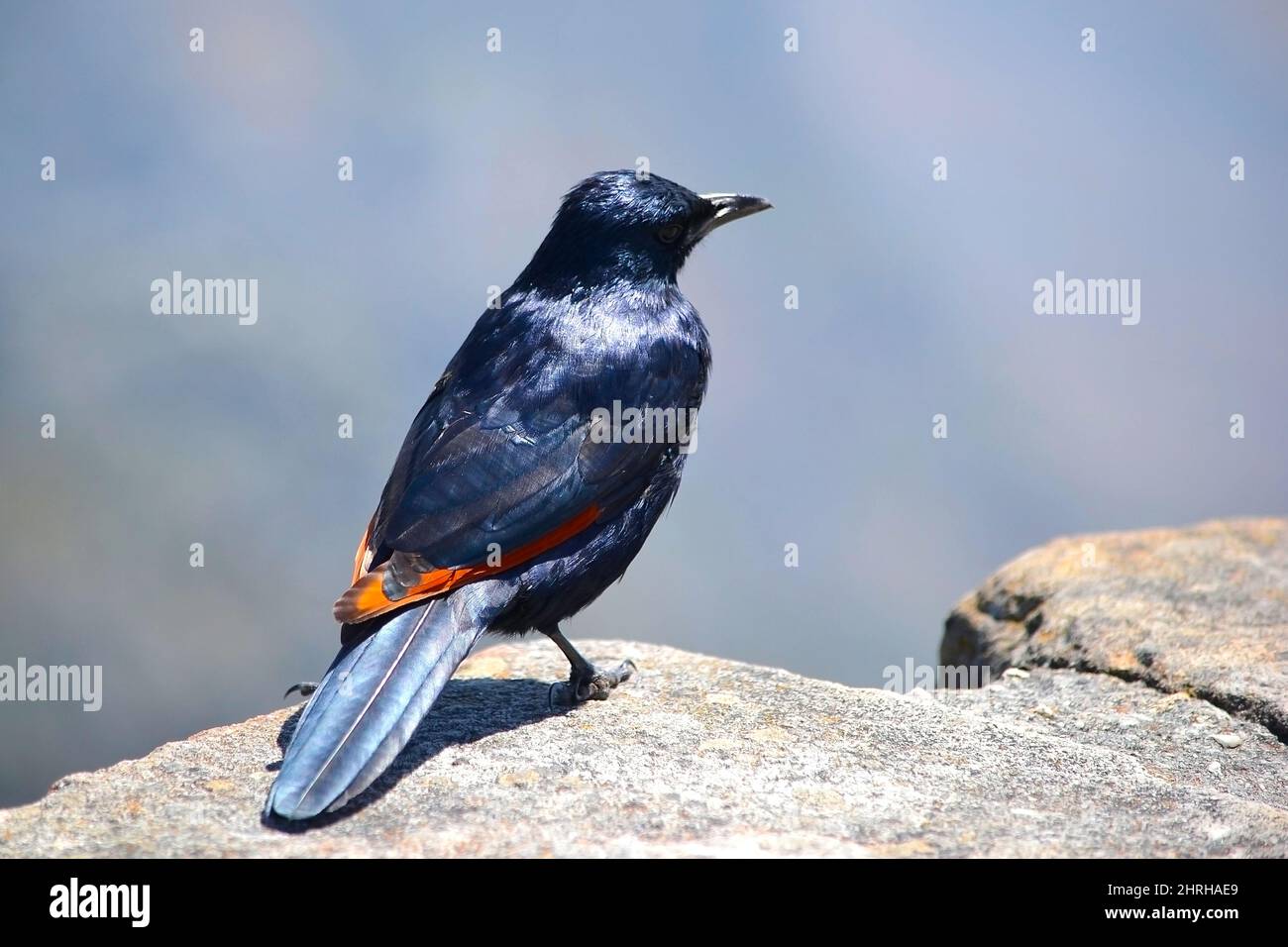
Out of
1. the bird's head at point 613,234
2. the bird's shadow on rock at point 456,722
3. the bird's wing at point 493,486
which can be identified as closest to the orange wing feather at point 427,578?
the bird's wing at point 493,486

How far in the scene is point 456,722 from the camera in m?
3.87

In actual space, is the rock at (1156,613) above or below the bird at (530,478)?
below

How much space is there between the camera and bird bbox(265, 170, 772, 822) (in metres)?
3.33

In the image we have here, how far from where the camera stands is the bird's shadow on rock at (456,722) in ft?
10.4

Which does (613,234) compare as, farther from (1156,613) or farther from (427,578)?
(1156,613)

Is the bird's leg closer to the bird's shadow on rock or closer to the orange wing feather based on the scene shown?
the bird's shadow on rock

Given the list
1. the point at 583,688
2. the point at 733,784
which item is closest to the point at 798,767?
the point at 733,784

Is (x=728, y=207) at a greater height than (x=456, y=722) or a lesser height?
greater

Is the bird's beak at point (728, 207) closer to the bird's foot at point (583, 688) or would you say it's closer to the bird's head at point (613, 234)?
the bird's head at point (613, 234)

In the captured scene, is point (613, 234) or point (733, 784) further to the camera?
point (613, 234)

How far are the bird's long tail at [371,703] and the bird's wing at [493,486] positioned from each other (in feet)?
0.27

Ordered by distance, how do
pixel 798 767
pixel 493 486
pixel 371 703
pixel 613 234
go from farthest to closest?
pixel 613 234 < pixel 493 486 < pixel 798 767 < pixel 371 703

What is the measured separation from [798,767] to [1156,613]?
215 centimetres

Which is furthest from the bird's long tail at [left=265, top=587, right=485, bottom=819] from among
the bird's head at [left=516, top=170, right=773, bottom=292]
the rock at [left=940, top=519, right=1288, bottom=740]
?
the rock at [left=940, top=519, right=1288, bottom=740]
